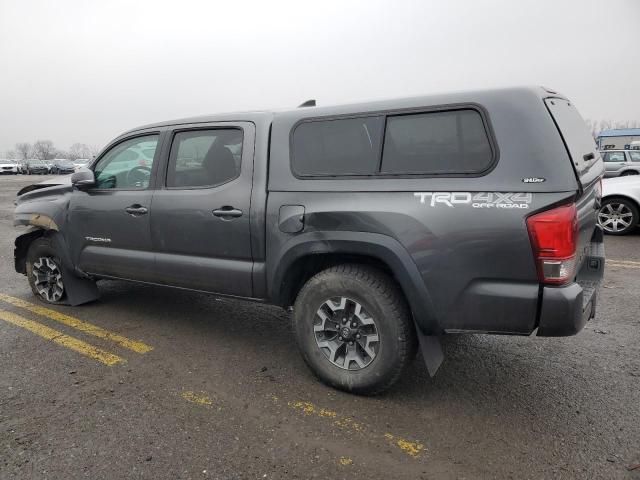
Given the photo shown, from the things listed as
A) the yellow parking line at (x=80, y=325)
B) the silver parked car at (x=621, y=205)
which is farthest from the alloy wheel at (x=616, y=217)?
the yellow parking line at (x=80, y=325)

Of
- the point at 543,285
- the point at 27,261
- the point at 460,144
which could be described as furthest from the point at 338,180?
the point at 27,261

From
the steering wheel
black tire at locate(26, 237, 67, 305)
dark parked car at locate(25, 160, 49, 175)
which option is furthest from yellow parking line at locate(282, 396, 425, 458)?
dark parked car at locate(25, 160, 49, 175)

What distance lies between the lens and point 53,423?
2871 mm

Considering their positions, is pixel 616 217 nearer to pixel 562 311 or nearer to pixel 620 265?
pixel 620 265

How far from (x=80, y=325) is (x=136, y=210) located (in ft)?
4.08

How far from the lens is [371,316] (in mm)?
3016

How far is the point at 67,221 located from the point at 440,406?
3.75 meters

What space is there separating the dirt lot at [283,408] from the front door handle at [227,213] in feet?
3.60

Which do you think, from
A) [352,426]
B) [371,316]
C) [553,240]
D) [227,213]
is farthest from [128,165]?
[553,240]

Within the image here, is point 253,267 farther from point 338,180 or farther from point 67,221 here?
point 67,221

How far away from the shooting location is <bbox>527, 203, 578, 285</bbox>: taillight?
247cm

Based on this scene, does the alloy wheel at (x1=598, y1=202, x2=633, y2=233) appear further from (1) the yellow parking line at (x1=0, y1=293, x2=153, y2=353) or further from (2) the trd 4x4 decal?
(1) the yellow parking line at (x1=0, y1=293, x2=153, y2=353)

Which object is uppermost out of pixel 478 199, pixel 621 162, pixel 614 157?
pixel 478 199

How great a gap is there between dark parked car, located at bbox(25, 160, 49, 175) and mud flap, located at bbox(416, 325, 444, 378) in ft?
166
